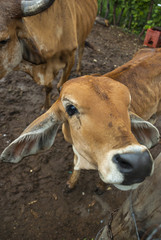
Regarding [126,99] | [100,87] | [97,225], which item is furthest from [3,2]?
[97,225]

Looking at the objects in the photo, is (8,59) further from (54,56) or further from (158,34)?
(158,34)

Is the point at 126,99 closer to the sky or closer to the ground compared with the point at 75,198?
closer to the sky

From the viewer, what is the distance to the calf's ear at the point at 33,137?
203 cm

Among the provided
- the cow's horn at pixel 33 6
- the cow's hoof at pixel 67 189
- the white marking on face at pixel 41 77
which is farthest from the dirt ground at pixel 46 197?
the cow's horn at pixel 33 6

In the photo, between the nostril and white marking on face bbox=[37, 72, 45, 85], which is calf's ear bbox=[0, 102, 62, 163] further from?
white marking on face bbox=[37, 72, 45, 85]

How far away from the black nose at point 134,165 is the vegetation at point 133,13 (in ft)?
23.8

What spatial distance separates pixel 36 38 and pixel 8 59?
504mm

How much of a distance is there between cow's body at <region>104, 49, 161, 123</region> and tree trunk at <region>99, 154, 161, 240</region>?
1.40 m

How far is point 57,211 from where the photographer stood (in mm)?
2938

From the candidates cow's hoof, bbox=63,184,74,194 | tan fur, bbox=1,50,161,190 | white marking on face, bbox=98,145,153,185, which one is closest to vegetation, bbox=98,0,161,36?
cow's hoof, bbox=63,184,74,194

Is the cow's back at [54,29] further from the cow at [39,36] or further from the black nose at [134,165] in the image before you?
the black nose at [134,165]

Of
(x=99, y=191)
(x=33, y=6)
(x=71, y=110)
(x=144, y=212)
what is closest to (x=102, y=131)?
(x=71, y=110)

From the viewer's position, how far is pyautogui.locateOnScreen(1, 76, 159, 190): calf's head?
57.4 inches

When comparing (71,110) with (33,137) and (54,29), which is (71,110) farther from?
(54,29)
